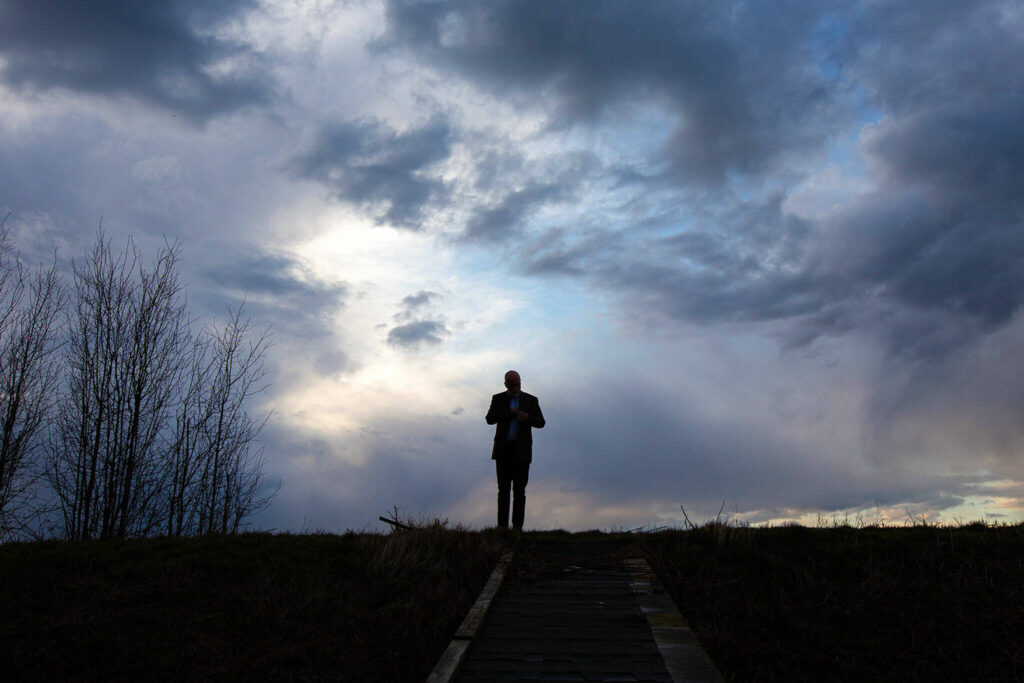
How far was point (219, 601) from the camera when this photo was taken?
7875mm

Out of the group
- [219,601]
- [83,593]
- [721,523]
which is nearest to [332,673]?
[219,601]

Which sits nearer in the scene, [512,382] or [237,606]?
[237,606]

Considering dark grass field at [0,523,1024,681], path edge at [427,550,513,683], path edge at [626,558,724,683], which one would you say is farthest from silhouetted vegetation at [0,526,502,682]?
path edge at [626,558,724,683]

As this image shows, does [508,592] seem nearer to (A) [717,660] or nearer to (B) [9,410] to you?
(A) [717,660]

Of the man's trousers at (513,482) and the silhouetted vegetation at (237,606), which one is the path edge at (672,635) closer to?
the silhouetted vegetation at (237,606)

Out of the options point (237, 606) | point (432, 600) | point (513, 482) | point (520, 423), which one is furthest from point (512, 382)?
point (237, 606)

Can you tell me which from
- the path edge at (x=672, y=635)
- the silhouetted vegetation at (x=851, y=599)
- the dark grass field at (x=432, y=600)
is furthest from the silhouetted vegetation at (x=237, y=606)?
the silhouetted vegetation at (x=851, y=599)

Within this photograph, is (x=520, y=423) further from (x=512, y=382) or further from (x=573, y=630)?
(x=573, y=630)

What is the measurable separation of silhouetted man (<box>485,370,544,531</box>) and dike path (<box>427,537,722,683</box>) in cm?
244

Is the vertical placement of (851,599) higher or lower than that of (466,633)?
higher

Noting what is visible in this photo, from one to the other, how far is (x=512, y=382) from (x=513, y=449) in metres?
1.19

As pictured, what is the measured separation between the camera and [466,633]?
6.45m

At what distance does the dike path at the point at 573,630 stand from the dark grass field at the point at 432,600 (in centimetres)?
34

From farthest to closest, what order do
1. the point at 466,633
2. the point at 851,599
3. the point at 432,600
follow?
the point at 432,600 < the point at 851,599 < the point at 466,633
